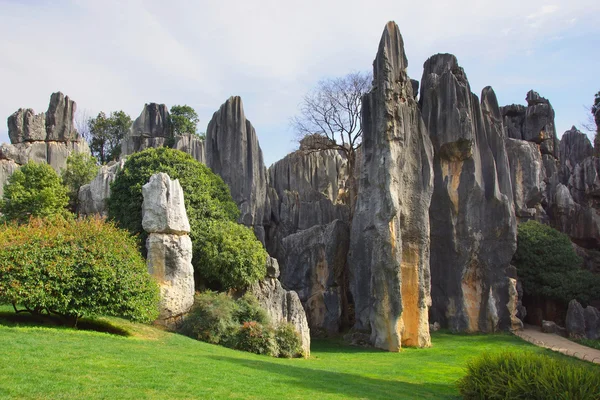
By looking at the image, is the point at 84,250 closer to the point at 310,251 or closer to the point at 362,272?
the point at 362,272

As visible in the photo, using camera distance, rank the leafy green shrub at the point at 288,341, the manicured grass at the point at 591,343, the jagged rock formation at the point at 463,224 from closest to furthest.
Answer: the leafy green shrub at the point at 288,341
the manicured grass at the point at 591,343
the jagged rock formation at the point at 463,224

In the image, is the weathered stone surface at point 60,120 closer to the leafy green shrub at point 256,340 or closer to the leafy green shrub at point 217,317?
the leafy green shrub at point 217,317

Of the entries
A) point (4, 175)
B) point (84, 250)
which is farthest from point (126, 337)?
point (4, 175)

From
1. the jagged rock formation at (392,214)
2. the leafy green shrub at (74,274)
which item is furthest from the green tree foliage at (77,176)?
the leafy green shrub at (74,274)

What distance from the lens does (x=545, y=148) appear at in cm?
4297

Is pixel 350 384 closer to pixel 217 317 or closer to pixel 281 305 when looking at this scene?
pixel 217 317

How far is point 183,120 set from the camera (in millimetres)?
48469

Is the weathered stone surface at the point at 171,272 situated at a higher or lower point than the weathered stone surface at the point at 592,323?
higher

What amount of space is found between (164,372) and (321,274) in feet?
56.6

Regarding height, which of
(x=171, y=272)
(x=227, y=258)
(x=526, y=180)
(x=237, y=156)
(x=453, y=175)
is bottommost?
(x=171, y=272)

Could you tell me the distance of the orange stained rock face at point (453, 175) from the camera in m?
27.9

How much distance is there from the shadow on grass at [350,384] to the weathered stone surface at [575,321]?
1509cm

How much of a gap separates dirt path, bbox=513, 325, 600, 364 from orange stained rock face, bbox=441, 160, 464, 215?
6.85 m

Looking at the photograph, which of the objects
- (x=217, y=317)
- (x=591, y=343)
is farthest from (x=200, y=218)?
(x=591, y=343)
